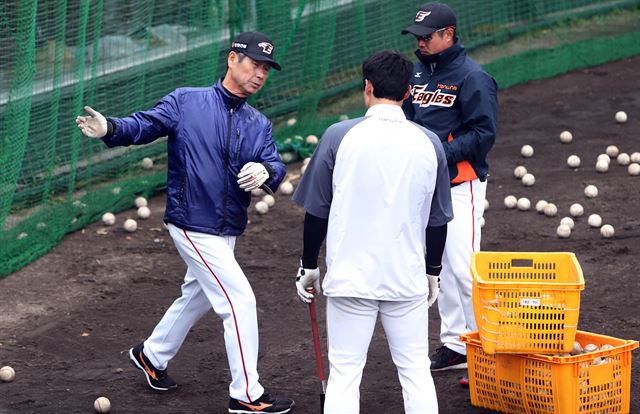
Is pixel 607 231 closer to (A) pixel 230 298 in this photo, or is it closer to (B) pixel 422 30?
(B) pixel 422 30

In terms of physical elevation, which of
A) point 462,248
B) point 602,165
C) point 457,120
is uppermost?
point 457,120

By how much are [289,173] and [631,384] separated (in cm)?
548

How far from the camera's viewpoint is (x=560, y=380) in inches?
245

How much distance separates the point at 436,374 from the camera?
7348 millimetres

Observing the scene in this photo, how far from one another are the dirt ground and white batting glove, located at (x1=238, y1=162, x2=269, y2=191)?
1.42 metres

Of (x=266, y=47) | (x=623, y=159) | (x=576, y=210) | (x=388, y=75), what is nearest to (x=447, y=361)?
(x=266, y=47)

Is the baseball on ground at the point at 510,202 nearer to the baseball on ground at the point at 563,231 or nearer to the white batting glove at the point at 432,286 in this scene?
the baseball on ground at the point at 563,231

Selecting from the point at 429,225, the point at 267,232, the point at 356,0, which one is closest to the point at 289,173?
the point at 267,232

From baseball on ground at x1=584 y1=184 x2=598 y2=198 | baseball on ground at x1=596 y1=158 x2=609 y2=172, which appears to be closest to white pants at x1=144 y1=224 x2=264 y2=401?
baseball on ground at x1=584 y1=184 x2=598 y2=198

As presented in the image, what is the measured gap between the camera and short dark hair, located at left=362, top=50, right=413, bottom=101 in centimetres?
554

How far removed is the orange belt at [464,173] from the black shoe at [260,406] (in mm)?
1734

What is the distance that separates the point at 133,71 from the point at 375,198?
18.7ft

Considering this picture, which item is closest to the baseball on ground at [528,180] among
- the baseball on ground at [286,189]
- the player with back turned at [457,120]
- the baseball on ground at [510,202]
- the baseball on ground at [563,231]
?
the baseball on ground at [510,202]

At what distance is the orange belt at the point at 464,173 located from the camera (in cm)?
715
